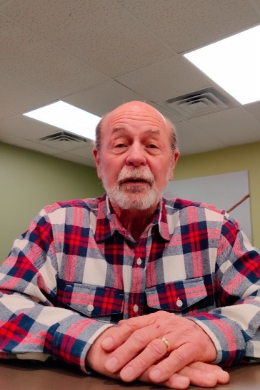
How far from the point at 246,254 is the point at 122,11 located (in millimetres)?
1518

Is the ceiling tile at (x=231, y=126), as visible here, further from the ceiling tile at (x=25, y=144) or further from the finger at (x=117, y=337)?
the finger at (x=117, y=337)

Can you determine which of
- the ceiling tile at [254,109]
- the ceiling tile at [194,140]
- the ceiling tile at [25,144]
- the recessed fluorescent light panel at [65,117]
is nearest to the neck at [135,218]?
the recessed fluorescent light panel at [65,117]

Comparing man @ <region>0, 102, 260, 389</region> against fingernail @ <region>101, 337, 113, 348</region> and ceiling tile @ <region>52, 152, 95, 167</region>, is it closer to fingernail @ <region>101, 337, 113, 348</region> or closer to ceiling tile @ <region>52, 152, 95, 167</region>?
fingernail @ <region>101, 337, 113, 348</region>

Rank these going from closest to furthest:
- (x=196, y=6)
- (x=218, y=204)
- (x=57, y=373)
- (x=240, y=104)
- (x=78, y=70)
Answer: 1. (x=57, y=373)
2. (x=196, y=6)
3. (x=78, y=70)
4. (x=240, y=104)
5. (x=218, y=204)

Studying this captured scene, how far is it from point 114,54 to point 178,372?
2128 millimetres

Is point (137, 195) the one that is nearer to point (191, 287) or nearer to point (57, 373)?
point (191, 287)

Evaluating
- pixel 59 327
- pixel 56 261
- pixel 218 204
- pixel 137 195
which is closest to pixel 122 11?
pixel 137 195

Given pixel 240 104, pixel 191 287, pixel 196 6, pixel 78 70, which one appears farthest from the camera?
pixel 240 104

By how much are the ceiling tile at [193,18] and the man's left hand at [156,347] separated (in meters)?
1.69

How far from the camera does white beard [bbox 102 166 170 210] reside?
39.8 inches

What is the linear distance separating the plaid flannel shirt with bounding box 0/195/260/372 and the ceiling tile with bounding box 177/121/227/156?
2.63 meters

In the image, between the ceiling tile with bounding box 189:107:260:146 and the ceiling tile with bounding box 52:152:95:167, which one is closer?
the ceiling tile with bounding box 189:107:260:146

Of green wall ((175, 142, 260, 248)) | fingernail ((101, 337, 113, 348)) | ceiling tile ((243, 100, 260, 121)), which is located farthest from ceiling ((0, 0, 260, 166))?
fingernail ((101, 337, 113, 348))

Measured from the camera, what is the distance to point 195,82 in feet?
8.67
